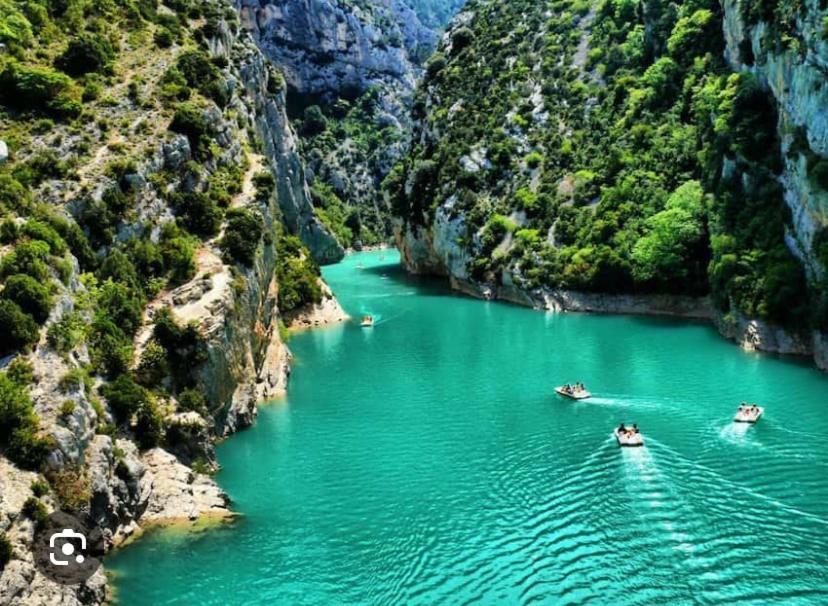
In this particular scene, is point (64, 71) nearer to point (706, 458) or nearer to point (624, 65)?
point (706, 458)

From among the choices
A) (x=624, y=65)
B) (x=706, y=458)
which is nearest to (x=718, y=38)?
(x=624, y=65)

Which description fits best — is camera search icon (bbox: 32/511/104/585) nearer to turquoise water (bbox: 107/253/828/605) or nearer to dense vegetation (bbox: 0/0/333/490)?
dense vegetation (bbox: 0/0/333/490)

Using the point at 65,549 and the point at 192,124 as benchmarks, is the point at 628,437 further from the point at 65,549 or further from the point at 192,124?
the point at 192,124

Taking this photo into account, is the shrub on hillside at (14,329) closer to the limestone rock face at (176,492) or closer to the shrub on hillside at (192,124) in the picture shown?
the limestone rock face at (176,492)

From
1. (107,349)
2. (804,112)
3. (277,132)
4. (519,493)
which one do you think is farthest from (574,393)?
(277,132)

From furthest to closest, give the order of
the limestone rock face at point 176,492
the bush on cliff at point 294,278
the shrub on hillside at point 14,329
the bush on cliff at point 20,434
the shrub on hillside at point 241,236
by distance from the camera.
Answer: the bush on cliff at point 294,278 → the shrub on hillside at point 241,236 → the limestone rock face at point 176,492 → the shrub on hillside at point 14,329 → the bush on cliff at point 20,434

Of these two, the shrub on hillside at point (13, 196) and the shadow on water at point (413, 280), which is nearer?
the shrub on hillside at point (13, 196)

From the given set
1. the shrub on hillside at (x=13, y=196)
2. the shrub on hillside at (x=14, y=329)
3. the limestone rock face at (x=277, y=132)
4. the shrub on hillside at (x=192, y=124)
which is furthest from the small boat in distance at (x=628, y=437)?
the limestone rock face at (x=277, y=132)

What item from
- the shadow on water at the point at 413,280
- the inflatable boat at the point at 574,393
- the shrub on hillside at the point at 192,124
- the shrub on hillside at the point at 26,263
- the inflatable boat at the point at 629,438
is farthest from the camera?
the shadow on water at the point at 413,280
